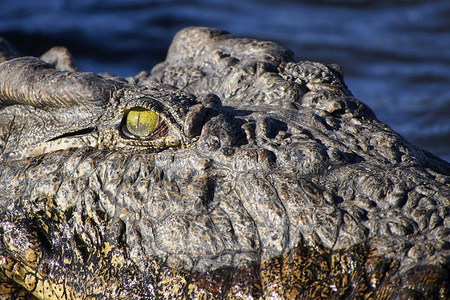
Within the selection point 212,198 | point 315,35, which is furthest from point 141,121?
point 315,35

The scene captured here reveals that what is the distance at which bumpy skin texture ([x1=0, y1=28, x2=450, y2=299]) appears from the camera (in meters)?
2.63

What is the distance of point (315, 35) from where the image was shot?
1103 centimetres

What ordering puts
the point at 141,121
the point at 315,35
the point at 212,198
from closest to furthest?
1. the point at 212,198
2. the point at 141,121
3. the point at 315,35

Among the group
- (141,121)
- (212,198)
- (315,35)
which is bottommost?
(212,198)

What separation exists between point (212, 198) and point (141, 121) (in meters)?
0.58

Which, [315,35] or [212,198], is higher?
[315,35]

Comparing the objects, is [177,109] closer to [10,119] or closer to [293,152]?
[293,152]

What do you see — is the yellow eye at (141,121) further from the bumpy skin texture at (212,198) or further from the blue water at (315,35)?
the blue water at (315,35)

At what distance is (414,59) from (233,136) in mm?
7677

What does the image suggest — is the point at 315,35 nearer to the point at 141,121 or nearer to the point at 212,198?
the point at 141,121

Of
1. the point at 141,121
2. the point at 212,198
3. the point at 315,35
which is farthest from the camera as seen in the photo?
the point at 315,35

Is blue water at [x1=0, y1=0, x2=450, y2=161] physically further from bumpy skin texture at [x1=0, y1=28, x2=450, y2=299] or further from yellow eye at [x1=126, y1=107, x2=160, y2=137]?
yellow eye at [x1=126, y1=107, x2=160, y2=137]

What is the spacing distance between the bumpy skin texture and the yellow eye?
0.16ft

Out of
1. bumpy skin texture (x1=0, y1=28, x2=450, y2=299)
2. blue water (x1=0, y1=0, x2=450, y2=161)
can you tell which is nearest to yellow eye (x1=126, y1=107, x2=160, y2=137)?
bumpy skin texture (x1=0, y1=28, x2=450, y2=299)
